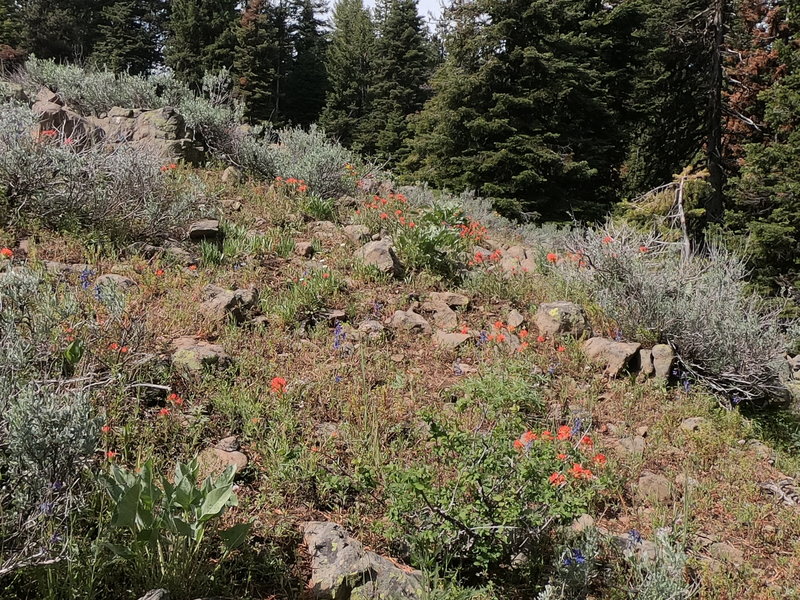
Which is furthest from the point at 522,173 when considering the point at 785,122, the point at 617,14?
the point at 617,14

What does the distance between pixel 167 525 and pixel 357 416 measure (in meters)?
1.48

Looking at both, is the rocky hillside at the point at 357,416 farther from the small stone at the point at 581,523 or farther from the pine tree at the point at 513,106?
the pine tree at the point at 513,106

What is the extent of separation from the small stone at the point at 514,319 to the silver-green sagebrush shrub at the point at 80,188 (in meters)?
3.36

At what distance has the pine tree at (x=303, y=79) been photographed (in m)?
36.0

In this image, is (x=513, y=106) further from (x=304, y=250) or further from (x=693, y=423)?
(x=693, y=423)

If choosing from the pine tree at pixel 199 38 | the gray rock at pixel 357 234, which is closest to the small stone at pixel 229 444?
the gray rock at pixel 357 234

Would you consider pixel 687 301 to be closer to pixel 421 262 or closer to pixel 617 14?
pixel 421 262

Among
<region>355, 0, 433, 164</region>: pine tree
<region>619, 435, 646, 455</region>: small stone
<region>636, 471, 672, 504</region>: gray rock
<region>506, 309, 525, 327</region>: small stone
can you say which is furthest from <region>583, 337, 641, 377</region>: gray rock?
<region>355, 0, 433, 164</region>: pine tree

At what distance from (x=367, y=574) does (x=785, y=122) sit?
13288mm

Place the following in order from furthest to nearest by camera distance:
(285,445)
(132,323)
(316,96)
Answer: (316,96) → (132,323) → (285,445)

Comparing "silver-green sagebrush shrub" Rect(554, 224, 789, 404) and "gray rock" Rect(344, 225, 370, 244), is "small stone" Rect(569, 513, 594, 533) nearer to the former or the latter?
"silver-green sagebrush shrub" Rect(554, 224, 789, 404)

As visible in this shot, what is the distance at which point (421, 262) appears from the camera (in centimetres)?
549

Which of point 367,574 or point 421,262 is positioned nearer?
point 367,574

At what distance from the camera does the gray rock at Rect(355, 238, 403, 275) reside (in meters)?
5.19
